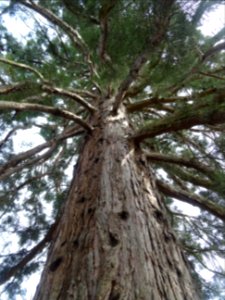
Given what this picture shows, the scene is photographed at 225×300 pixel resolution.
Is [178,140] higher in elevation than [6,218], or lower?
higher

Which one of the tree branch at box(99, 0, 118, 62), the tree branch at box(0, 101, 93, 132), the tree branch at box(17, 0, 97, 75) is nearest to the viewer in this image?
the tree branch at box(0, 101, 93, 132)

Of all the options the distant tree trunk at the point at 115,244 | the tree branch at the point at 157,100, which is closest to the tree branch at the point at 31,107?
the distant tree trunk at the point at 115,244

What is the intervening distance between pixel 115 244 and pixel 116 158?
3.58 feet

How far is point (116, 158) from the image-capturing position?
274cm

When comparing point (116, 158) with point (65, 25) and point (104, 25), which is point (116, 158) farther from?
point (65, 25)

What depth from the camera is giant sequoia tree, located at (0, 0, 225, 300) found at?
65.5 inches

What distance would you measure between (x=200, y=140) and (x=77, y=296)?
13.0ft

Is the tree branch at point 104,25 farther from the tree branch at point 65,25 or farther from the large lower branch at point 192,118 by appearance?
the large lower branch at point 192,118

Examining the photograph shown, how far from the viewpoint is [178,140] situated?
4785 millimetres

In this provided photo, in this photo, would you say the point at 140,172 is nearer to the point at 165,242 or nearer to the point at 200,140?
the point at 165,242

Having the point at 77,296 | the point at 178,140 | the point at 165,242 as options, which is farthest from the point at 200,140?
the point at 77,296

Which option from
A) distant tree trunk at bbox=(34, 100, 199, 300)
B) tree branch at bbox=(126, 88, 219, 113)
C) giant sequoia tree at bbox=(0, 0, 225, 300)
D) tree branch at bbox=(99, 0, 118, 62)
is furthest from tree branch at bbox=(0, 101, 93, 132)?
tree branch at bbox=(126, 88, 219, 113)

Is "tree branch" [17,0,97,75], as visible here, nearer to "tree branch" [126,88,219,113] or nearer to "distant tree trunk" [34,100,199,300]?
"tree branch" [126,88,219,113]

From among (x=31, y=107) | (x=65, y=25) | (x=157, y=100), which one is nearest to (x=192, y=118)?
(x=31, y=107)
